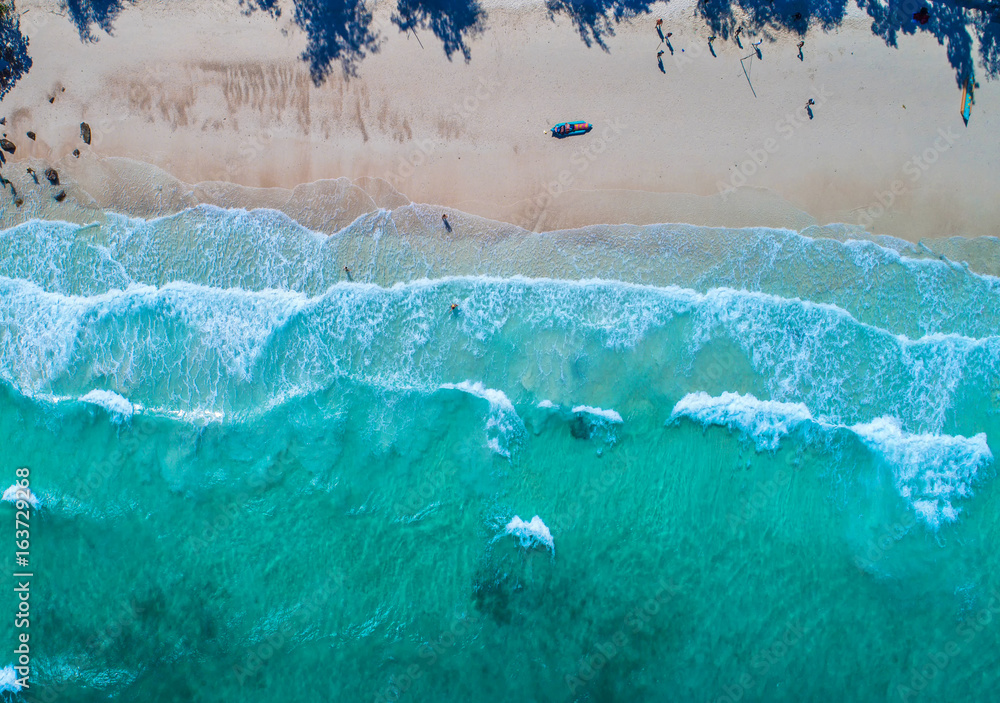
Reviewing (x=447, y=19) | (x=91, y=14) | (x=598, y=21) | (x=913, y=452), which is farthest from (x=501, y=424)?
(x=91, y=14)

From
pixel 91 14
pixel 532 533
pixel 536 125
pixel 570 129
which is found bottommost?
pixel 532 533

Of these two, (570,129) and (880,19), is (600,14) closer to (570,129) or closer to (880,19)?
(570,129)

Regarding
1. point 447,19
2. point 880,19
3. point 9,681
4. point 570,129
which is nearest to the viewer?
point 9,681

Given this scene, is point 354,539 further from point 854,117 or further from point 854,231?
point 854,117

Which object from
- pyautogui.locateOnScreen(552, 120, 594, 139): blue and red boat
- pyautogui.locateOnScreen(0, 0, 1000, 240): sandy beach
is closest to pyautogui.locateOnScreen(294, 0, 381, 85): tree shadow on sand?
pyautogui.locateOnScreen(0, 0, 1000, 240): sandy beach

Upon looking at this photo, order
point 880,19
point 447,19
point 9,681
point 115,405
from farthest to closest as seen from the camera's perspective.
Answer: point 447,19 < point 880,19 < point 115,405 < point 9,681

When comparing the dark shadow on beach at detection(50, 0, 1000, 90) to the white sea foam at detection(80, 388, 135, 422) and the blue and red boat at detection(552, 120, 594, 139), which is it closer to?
the blue and red boat at detection(552, 120, 594, 139)

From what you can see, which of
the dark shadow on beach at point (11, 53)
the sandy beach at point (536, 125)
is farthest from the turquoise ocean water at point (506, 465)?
the dark shadow on beach at point (11, 53)
